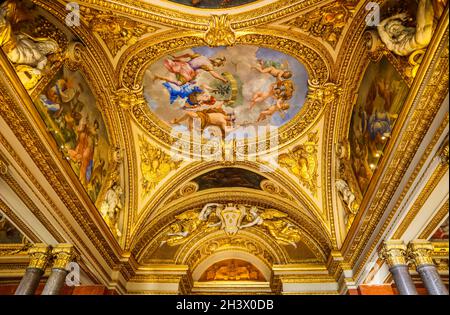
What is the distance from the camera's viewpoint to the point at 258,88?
1118 centimetres

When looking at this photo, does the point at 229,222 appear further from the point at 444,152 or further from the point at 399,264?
the point at 444,152

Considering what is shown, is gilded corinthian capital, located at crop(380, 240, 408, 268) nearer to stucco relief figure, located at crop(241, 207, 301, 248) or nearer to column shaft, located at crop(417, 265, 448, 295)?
column shaft, located at crop(417, 265, 448, 295)

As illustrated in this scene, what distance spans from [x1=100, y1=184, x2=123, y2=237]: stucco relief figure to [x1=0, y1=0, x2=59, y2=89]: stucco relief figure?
5256mm

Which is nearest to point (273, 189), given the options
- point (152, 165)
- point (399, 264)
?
point (152, 165)

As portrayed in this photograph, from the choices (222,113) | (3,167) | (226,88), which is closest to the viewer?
(3,167)

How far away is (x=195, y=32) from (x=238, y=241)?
10417 mm

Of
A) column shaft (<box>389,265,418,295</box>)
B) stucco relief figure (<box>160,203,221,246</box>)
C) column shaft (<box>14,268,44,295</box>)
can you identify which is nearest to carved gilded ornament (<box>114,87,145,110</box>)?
column shaft (<box>14,268,44,295</box>)

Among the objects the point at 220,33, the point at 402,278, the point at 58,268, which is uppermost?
the point at 220,33

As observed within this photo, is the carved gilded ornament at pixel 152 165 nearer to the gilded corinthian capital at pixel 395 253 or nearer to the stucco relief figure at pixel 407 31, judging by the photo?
the gilded corinthian capital at pixel 395 253

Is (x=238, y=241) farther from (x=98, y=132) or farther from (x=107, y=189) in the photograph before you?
(x=98, y=132)

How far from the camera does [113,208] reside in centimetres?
1173

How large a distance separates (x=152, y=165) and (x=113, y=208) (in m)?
2.23

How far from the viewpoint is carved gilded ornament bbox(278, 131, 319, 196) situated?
1228cm
